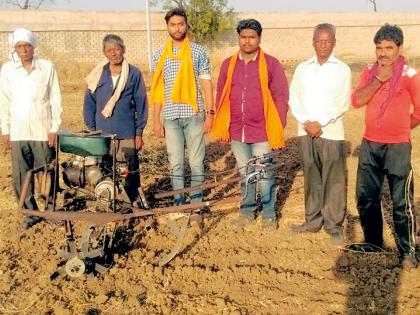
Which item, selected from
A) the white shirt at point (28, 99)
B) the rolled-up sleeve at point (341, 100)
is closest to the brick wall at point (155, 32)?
the white shirt at point (28, 99)

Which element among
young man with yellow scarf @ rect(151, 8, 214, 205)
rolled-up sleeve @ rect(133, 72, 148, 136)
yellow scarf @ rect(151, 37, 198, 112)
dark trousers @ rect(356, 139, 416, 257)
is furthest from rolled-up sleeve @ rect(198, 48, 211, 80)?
dark trousers @ rect(356, 139, 416, 257)

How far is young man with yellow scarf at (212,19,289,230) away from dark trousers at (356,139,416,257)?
3.09 feet

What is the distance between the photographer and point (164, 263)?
4254 millimetres

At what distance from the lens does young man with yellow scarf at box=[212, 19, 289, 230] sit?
15.3 ft

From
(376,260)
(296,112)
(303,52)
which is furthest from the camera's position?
(303,52)

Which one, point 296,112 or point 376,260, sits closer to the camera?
point 376,260

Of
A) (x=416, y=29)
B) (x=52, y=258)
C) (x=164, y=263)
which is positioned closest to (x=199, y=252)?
(x=164, y=263)

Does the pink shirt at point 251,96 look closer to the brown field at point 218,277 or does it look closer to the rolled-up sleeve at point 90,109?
the brown field at point 218,277

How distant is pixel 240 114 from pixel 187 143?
0.66 metres

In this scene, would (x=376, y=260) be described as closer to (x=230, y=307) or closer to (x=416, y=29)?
(x=230, y=307)

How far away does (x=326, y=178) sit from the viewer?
4680 mm

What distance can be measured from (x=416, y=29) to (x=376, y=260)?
125ft

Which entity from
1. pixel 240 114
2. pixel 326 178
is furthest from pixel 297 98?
pixel 326 178

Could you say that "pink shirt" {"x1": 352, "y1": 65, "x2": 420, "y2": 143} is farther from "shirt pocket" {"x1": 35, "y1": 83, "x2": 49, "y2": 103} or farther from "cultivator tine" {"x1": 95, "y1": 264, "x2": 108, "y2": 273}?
"shirt pocket" {"x1": 35, "y1": 83, "x2": 49, "y2": 103}
